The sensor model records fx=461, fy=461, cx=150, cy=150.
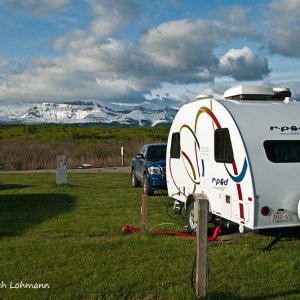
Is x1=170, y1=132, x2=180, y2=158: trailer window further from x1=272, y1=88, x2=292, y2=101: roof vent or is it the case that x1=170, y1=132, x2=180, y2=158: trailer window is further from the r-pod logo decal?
x1=272, y1=88, x2=292, y2=101: roof vent

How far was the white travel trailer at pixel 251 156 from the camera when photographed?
23.8 feet

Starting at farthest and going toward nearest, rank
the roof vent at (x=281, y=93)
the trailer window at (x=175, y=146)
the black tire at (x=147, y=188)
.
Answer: the black tire at (x=147, y=188) → the trailer window at (x=175, y=146) → the roof vent at (x=281, y=93)

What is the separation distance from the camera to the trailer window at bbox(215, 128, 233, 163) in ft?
25.6

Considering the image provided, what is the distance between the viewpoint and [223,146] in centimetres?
806

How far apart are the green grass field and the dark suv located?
4.23 metres

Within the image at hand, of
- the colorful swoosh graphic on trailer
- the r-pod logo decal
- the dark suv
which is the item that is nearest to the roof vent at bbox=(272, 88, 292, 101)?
the colorful swoosh graphic on trailer

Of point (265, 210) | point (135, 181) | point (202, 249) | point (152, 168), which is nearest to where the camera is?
point (202, 249)

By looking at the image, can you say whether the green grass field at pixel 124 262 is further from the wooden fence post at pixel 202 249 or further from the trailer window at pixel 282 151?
the trailer window at pixel 282 151

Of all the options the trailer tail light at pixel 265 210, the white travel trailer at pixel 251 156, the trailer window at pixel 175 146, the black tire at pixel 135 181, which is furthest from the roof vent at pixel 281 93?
the black tire at pixel 135 181

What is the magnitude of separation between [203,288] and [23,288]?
2254 mm

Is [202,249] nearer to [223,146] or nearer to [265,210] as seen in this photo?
[265,210]

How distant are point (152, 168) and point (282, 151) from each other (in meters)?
8.44

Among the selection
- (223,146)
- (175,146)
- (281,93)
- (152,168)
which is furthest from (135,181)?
(223,146)

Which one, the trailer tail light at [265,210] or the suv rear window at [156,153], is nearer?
the trailer tail light at [265,210]
